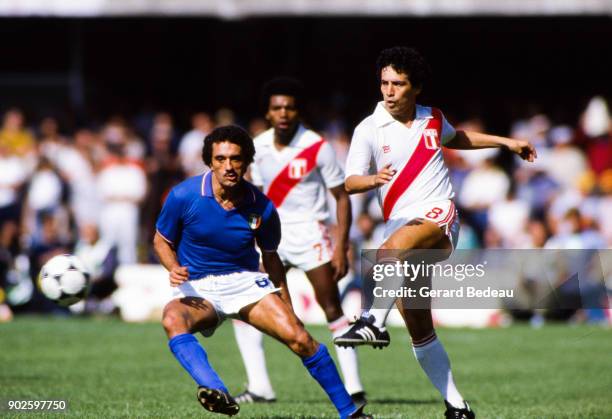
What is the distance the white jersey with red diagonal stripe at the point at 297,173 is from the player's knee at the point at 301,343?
2.95 m

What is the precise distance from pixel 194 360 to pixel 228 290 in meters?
0.72

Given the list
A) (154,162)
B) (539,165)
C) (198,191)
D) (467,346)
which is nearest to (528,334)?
(467,346)

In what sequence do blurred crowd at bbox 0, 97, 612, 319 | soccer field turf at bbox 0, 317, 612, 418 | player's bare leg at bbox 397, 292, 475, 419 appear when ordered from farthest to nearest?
blurred crowd at bbox 0, 97, 612, 319 < soccer field turf at bbox 0, 317, 612, 418 < player's bare leg at bbox 397, 292, 475, 419

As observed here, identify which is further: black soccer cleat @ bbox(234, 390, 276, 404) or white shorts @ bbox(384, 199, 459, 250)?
black soccer cleat @ bbox(234, 390, 276, 404)

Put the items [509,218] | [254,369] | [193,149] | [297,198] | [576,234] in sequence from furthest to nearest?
1. [193,149]
2. [509,218]
3. [576,234]
4. [297,198]
5. [254,369]

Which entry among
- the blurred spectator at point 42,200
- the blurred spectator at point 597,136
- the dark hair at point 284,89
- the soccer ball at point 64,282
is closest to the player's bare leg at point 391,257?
the dark hair at point 284,89

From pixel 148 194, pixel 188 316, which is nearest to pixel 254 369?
pixel 188 316

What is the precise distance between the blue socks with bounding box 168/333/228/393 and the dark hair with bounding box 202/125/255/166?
4.51ft

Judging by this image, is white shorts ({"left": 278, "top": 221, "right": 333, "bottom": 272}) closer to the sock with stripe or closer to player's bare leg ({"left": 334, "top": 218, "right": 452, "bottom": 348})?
the sock with stripe

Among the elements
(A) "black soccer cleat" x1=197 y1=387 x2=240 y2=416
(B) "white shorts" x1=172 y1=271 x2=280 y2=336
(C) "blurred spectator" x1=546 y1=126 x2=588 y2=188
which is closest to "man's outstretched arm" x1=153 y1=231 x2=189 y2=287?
(B) "white shorts" x1=172 y1=271 x2=280 y2=336

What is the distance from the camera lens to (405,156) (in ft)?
31.0

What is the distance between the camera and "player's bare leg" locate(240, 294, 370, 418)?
8.95m

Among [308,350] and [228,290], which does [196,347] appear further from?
[308,350]
